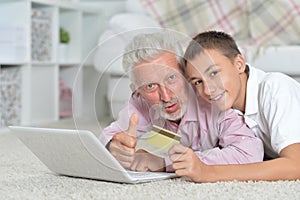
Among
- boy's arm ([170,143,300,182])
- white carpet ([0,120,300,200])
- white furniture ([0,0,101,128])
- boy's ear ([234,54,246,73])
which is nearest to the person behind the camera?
white carpet ([0,120,300,200])

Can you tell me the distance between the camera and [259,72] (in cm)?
146

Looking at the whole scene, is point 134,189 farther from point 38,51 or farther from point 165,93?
point 38,51

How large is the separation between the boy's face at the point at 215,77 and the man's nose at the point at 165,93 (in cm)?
8

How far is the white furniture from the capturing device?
8.80 feet

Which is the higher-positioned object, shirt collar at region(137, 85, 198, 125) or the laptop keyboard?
shirt collar at region(137, 85, 198, 125)

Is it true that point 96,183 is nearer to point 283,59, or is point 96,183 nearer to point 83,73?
point 283,59

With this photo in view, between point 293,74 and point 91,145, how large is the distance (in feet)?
4.88

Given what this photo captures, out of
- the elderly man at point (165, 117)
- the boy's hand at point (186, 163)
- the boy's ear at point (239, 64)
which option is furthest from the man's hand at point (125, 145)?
the boy's ear at point (239, 64)

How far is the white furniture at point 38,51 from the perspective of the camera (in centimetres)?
268

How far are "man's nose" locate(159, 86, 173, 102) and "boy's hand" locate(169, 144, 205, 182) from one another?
0.11m

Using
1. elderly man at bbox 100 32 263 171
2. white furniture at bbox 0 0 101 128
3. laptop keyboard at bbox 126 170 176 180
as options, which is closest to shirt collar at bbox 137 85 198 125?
elderly man at bbox 100 32 263 171

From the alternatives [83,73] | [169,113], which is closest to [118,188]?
[169,113]

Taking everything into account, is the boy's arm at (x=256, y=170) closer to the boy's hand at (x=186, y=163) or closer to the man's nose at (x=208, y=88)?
the boy's hand at (x=186, y=163)

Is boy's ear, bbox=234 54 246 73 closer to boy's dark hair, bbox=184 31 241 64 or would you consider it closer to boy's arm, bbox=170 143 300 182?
boy's dark hair, bbox=184 31 241 64
